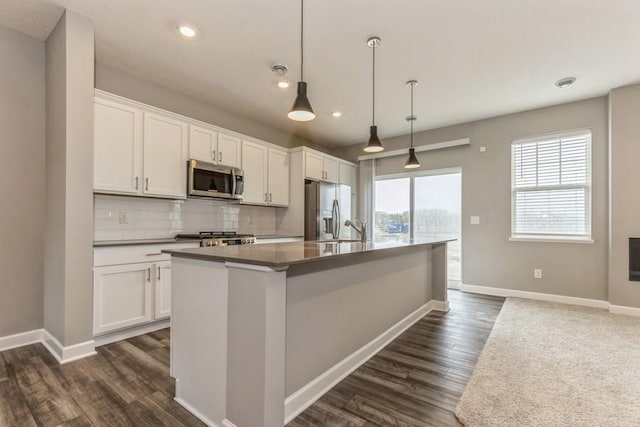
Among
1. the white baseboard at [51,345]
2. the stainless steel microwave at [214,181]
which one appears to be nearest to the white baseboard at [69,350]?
the white baseboard at [51,345]

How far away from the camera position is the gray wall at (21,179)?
8.34 ft

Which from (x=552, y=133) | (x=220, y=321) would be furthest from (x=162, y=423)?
(x=552, y=133)

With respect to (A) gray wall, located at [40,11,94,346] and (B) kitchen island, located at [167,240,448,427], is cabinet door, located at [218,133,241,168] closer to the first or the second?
(A) gray wall, located at [40,11,94,346]

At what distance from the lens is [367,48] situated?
2805 mm

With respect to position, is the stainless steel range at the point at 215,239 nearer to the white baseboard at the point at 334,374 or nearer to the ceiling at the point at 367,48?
the ceiling at the point at 367,48

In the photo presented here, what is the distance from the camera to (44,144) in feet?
8.95

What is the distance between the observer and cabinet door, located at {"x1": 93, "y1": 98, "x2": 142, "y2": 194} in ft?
9.04

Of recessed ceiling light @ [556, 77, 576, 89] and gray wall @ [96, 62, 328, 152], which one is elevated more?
recessed ceiling light @ [556, 77, 576, 89]

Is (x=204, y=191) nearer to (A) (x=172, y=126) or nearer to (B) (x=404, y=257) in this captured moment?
(A) (x=172, y=126)

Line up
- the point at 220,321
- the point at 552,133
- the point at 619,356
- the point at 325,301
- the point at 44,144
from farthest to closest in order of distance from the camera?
the point at 552,133 → the point at 44,144 → the point at 619,356 → the point at 325,301 → the point at 220,321

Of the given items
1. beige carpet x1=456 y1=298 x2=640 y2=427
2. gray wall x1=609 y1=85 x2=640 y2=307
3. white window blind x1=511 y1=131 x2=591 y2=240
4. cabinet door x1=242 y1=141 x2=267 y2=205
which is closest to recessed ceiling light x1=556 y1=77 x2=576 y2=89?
gray wall x1=609 y1=85 x2=640 y2=307

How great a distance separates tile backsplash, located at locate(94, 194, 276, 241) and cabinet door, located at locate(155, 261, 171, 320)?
646 mm

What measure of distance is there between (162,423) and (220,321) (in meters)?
0.64

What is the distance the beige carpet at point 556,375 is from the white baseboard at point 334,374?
28.4 inches
